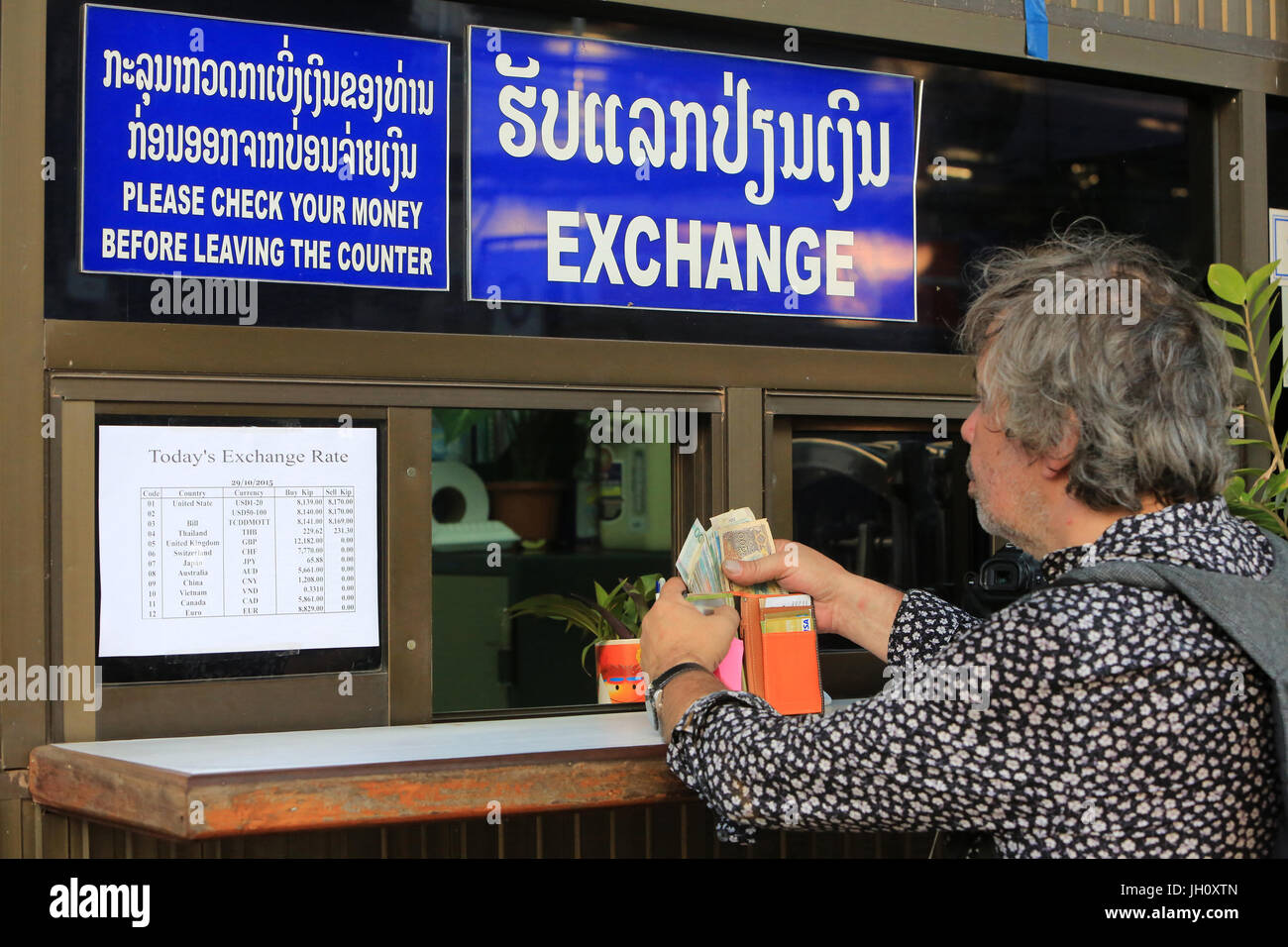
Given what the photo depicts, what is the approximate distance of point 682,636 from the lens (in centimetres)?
197

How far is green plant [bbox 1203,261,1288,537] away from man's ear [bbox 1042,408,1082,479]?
3.77ft

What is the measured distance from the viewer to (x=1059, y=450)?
5.41 feet

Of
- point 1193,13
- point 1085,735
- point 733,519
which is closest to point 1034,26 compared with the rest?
point 1193,13

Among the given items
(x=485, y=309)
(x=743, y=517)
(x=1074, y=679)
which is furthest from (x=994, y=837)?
(x=485, y=309)

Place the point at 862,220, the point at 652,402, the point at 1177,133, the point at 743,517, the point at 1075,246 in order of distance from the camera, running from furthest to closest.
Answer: the point at 1177,133, the point at 862,220, the point at 652,402, the point at 743,517, the point at 1075,246

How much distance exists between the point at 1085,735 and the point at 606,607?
61.2 inches

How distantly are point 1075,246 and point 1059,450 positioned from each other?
0.37 metres

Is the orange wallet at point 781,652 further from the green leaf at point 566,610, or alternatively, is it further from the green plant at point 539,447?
the green plant at point 539,447

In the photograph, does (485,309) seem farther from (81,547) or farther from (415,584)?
(81,547)
